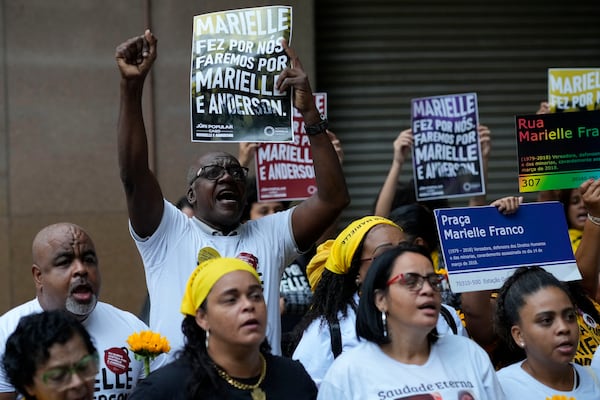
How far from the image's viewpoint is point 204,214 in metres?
5.17

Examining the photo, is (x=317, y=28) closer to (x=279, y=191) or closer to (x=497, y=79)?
(x=497, y=79)

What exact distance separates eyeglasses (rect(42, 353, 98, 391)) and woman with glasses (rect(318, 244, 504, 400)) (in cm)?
88

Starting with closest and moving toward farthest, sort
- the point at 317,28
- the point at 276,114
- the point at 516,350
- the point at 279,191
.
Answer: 1. the point at 516,350
2. the point at 276,114
3. the point at 279,191
4. the point at 317,28

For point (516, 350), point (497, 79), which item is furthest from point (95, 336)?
point (497, 79)

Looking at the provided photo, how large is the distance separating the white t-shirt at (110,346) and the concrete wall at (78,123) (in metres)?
4.04

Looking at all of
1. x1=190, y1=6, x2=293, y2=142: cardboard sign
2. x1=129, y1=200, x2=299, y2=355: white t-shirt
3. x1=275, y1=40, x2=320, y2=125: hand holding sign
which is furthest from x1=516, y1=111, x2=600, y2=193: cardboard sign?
x1=129, y1=200, x2=299, y2=355: white t-shirt

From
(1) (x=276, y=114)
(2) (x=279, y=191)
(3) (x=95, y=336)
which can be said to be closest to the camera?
(3) (x=95, y=336)

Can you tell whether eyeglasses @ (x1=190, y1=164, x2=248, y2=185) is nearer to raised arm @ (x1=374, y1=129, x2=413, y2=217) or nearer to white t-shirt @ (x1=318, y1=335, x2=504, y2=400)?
white t-shirt @ (x1=318, y1=335, x2=504, y2=400)

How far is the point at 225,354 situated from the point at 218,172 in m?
1.57

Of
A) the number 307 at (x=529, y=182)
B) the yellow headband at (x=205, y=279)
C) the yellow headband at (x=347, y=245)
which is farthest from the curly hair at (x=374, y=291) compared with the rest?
the number 307 at (x=529, y=182)

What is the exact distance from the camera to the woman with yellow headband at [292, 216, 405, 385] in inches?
178

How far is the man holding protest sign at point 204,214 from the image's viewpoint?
4.88 meters

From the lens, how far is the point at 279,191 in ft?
23.4

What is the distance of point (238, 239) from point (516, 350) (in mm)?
1485
